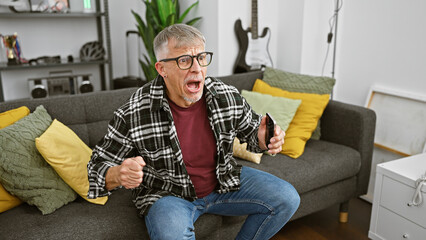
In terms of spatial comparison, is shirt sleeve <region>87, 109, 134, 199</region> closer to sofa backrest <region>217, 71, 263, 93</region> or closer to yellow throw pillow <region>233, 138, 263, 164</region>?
yellow throw pillow <region>233, 138, 263, 164</region>

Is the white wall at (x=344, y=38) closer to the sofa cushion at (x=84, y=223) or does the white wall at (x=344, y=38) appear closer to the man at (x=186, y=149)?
the man at (x=186, y=149)

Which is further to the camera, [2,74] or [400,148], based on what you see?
[2,74]

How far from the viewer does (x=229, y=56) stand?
2.98 meters

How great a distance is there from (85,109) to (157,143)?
672 mm

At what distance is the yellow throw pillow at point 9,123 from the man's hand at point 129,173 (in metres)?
0.51

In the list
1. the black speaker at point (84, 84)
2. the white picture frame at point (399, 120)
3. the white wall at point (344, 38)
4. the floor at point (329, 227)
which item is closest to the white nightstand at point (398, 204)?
the floor at point (329, 227)

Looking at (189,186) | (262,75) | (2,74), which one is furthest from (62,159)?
(2,74)

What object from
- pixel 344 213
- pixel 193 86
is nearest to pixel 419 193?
pixel 344 213

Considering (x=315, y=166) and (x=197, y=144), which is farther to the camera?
(x=315, y=166)

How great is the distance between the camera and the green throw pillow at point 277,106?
2172 mm

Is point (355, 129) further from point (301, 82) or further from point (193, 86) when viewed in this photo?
point (193, 86)

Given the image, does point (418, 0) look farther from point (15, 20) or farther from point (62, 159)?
point (15, 20)

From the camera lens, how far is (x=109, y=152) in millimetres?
1406

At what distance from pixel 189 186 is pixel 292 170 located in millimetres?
678
